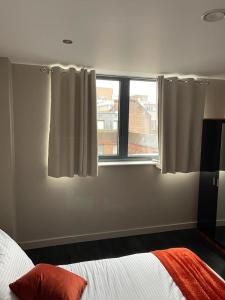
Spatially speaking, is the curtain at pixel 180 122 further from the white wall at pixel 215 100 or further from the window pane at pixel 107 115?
the window pane at pixel 107 115

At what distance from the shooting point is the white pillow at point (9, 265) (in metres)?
1.43

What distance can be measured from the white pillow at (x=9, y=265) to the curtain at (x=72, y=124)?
1224mm

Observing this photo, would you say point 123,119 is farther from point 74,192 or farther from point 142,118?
point 74,192

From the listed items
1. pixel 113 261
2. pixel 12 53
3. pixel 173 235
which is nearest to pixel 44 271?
pixel 113 261

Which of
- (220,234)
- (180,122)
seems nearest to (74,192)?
(180,122)

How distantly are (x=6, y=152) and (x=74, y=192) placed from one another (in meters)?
1.01

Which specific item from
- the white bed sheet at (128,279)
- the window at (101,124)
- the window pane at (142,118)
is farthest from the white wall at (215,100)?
the white bed sheet at (128,279)

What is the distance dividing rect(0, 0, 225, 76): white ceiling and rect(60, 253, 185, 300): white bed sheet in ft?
5.88

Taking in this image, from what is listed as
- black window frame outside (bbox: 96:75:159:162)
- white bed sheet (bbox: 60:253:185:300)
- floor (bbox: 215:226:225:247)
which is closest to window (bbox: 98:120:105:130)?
black window frame outside (bbox: 96:75:159:162)

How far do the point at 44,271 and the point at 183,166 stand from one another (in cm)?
244

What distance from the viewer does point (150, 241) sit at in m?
3.34

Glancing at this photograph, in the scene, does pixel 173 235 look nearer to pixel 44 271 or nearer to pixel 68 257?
pixel 68 257

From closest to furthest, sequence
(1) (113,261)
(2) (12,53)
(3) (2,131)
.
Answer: (1) (113,261) → (2) (12,53) → (3) (2,131)

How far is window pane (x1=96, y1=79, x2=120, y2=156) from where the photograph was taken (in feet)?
11.0
